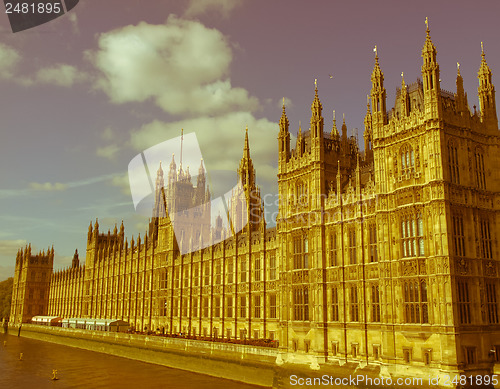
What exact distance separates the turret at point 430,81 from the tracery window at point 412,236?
825 centimetres

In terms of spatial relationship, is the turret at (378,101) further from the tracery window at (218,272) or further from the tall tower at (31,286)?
the tall tower at (31,286)

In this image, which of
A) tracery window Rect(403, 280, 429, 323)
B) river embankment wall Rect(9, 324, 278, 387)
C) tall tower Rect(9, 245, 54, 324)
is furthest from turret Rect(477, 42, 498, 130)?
tall tower Rect(9, 245, 54, 324)

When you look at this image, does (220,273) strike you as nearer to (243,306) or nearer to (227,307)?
(227,307)

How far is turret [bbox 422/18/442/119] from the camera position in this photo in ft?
129

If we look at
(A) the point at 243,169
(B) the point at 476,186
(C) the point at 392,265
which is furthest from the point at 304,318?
(A) the point at 243,169

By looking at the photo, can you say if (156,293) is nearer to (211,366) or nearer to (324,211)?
(211,366)

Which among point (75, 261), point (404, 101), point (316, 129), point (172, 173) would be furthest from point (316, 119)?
point (75, 261)

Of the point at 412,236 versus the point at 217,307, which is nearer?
the point at 412,236

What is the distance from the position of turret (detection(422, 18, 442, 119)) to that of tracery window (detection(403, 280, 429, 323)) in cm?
1317

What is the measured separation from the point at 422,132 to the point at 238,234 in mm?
43055

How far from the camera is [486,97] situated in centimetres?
4388

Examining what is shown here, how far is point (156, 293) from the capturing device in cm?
9662

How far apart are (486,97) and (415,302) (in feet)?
63.4

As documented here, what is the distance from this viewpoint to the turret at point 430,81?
3934cm
